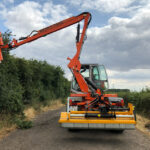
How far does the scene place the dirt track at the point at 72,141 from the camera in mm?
5598

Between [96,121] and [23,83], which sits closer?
[96,121]

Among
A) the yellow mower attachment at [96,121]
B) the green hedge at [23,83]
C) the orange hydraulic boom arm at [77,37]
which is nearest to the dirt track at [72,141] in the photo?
the yellow mower attachment at [96,121]

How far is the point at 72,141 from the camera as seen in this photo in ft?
20.1

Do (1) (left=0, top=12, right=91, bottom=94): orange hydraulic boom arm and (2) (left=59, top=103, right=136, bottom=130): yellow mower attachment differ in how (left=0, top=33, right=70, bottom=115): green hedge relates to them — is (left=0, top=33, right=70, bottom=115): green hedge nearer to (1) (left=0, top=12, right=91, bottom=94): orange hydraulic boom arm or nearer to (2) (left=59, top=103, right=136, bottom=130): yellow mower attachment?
(1) (left=0, top=12, right=91, bottom=94): orange hydraulic boom arm

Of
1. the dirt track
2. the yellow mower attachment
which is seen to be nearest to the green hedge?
the dirt track

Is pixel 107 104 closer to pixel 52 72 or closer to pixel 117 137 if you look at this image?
pixel 117 137

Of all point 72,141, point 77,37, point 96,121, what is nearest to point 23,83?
point 77,37

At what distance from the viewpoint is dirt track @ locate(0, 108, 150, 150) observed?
560 cm

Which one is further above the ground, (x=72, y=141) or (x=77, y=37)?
(x=77, y=37)

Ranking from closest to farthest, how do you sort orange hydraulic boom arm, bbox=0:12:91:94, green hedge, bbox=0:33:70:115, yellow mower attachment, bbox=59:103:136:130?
1. yellow mower attachment, bbox=59:103:136:130
2. orange hydraulic boom arm, bbox=0:12:91:94
3. green hedge, bbox=0:33:70:115

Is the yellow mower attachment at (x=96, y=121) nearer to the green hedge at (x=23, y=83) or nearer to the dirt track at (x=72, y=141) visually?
the dirt track at (x=72, y=141)

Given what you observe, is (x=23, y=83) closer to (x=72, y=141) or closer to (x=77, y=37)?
(x=77, y=37)

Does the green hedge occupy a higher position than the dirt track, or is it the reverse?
the green hedge

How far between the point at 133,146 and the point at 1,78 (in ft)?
21.3
